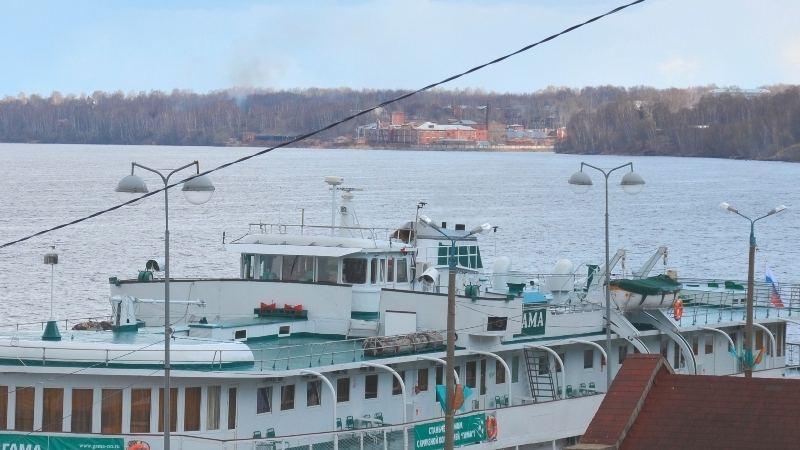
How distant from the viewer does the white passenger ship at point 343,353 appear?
31.2 m

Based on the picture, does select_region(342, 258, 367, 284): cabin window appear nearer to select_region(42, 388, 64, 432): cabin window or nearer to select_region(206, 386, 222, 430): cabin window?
select_region(206, 386, 222, 430): cabin window

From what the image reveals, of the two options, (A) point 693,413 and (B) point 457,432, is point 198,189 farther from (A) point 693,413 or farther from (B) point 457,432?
(B) point 457,432

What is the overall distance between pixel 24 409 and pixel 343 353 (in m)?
8.09

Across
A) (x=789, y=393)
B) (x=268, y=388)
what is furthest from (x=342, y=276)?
(x=789, y=393)

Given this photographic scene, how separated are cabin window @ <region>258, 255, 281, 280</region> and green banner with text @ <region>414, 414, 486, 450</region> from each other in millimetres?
7558

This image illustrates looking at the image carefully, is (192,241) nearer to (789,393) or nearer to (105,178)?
(789,393)

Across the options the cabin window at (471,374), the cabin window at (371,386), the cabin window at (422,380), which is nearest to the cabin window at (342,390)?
the cabin window at (371,386)

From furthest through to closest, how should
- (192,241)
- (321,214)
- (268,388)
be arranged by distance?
(321,214) → (192,241) → (268,388)

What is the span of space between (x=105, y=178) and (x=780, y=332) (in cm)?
15696

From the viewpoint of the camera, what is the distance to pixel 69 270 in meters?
88.5

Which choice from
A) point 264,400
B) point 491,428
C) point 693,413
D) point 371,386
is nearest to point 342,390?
point 371,386

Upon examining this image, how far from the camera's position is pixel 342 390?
35.3 metres

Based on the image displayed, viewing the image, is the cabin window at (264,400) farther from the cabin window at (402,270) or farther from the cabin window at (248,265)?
the cabin window at (402,270)

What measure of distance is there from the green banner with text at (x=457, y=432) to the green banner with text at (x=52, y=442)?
6.87 meters
